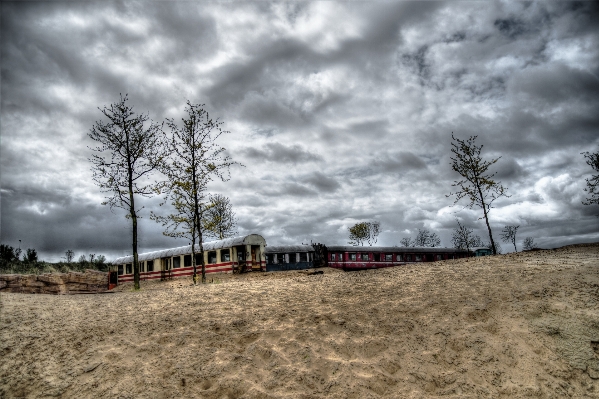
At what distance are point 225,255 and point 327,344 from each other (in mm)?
23167

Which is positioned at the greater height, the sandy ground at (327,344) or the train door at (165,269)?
the train door at (165,269)

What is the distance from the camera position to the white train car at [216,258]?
28.5 metres

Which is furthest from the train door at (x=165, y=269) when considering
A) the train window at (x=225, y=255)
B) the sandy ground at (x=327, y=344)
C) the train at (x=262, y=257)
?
the sandy ground at (x=327, y=344)

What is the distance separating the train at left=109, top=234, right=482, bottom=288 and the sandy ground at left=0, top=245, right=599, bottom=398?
18.6 m

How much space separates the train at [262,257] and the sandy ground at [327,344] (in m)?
18.6

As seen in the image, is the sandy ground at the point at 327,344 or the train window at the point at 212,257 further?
the train window at the point at 212,257

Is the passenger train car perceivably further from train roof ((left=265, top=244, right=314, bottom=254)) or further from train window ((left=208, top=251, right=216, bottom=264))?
train window ((left=208, top=251, right=216, bottom=264))

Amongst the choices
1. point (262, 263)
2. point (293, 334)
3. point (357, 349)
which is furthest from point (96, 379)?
point (262, 263)

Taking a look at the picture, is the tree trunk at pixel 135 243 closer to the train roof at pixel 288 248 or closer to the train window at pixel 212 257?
the train window at pixel 212 257

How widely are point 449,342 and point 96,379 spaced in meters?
6.69

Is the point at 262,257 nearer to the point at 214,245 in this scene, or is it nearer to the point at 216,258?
the point at 216,258

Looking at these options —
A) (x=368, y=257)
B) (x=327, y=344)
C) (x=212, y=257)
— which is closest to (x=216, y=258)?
(x=212, y=257)

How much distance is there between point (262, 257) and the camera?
29531 millimetres

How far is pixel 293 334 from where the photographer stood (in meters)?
7.50
